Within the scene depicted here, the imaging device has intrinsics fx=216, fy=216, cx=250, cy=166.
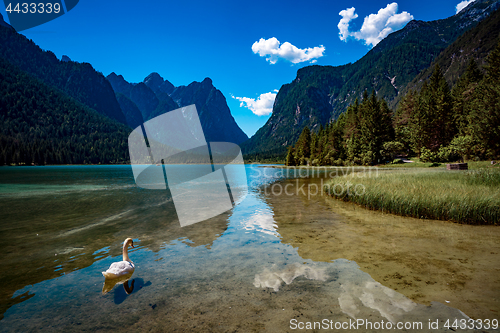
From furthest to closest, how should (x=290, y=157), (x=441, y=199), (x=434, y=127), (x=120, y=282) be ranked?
(x=290, y=157), (x=434, y=127), (x=441, y=199), (x=120, y=282)

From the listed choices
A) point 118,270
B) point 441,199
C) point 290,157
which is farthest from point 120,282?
point 290,157

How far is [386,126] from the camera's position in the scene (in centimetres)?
7262

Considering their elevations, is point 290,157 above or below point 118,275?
above

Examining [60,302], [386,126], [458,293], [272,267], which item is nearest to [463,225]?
[458,293]

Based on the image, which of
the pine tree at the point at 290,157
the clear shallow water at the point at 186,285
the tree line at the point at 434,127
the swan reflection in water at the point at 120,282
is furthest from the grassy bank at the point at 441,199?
the pine tree at the point at 290,157

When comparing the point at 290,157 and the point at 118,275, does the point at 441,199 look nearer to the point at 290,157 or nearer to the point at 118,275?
the point at 118,275

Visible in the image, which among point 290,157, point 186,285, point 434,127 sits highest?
point 434,127

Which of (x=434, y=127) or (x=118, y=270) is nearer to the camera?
(x=118, y=270)

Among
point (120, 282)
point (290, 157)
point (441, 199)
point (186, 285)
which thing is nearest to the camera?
point (186, 285)

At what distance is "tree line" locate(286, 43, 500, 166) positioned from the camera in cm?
3803

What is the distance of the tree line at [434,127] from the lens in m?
38.0

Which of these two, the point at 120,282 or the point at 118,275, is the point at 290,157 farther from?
the point at 118,275

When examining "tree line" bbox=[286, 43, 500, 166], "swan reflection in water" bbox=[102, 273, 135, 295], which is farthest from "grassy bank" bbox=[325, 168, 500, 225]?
"tree line" bbox=[286, 43, 500, 166]

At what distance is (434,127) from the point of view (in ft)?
187
